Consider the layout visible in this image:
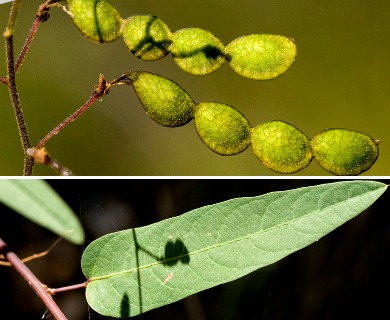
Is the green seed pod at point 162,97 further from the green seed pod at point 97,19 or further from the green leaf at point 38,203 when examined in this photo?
the green leaf at point 38,203

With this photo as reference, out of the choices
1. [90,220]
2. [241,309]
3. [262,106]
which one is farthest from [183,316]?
[262,106]

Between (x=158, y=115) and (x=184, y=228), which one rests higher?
(x=158, y=115)

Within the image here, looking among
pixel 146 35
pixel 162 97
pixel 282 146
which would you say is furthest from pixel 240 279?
pixel 146 35

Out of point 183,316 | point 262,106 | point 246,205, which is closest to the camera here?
point 246,205

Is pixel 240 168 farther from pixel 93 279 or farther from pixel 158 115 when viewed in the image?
pixel 93 279

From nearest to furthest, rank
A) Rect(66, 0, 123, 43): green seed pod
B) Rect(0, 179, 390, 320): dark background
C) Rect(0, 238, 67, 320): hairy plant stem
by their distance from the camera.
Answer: Rect(0, 238, 67, 320): hairy plant stem → Rect(66, 0, 123, 43): green seed pod → Rect(0, 179, 390, 320): dark background

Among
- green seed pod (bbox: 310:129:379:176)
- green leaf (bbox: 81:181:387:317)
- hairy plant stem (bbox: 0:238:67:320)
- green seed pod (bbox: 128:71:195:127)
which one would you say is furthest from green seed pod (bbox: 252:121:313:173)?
hairy plant stem (bbox: 0:238:67:320)

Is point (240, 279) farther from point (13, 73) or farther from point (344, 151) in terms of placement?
point (13, 73)

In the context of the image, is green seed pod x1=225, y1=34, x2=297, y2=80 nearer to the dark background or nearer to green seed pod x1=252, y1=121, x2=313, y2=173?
green seed pod x1=252, y1=121, x2=313, y2=173
